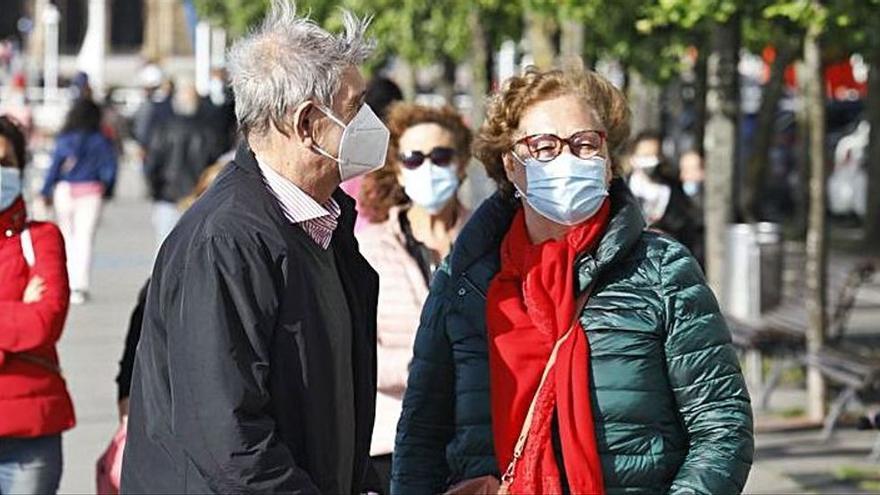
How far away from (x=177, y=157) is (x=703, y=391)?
14.5m

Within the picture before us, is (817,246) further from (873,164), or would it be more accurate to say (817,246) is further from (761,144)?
(873,164)

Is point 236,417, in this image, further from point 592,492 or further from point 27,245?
point 27,245

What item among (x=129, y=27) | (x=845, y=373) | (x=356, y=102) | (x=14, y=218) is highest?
(x=129, y=27)

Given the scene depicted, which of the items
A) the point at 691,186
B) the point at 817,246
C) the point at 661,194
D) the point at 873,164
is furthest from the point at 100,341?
the point at 873,164

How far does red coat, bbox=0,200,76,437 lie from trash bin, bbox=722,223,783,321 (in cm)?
884

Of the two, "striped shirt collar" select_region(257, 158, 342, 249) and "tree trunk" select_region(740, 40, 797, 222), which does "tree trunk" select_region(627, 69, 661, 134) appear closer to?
"tree trunk" select_region(740, 40, 797, 222)

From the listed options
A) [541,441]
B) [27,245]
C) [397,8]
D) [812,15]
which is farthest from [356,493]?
[397,8]

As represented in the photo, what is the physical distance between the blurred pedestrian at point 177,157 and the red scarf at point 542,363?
44.0 ft

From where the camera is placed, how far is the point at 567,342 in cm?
438

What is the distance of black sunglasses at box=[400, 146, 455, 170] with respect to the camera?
6.80 metres

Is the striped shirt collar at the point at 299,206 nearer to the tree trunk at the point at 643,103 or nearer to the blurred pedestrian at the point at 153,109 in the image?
the blurred pedestrian at the point at 153,109

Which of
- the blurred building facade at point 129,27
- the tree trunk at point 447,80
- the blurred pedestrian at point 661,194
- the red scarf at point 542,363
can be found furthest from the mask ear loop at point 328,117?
the blurred building facade at point 129,27

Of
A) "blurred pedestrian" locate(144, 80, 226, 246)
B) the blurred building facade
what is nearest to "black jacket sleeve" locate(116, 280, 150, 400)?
"blurred pedestrian" locate(144, 80, 226, 246)

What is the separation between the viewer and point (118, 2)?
8769cm
